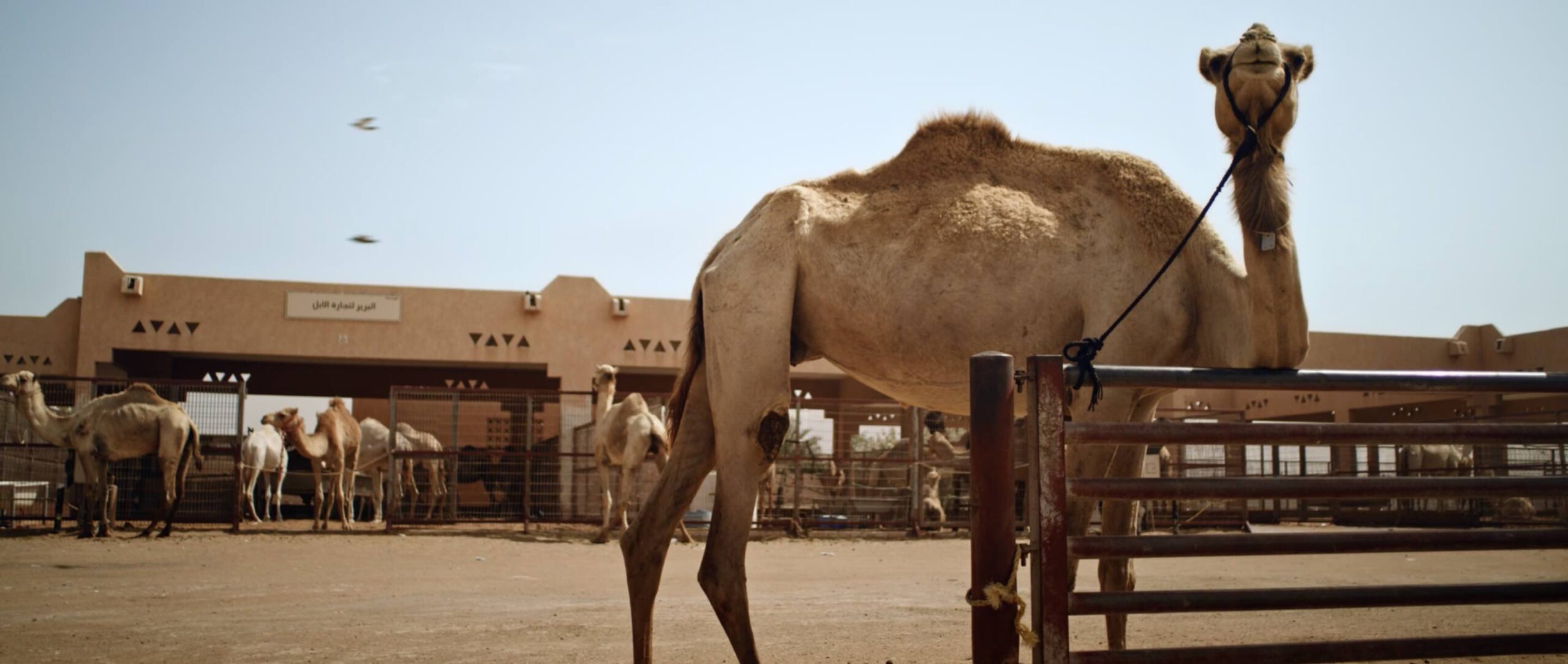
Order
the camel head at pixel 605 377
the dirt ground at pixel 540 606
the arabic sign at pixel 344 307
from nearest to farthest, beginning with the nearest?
the dirt ground at pixel 540 606 → the camel head at pixel 605 377 → the arabic sign at pixel 344 307

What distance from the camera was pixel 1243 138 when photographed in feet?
12.1

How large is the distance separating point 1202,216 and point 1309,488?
1.03 m

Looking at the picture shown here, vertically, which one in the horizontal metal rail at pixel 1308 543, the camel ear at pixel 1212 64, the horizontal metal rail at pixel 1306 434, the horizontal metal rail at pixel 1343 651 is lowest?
the horizontal metal rail at pixel 1343 651

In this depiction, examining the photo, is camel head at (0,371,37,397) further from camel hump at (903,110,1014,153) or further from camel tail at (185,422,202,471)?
camel hump at (903,110,1014,153)

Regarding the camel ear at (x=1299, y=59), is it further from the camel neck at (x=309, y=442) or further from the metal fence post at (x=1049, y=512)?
the camel neck at (x=309, y=442)

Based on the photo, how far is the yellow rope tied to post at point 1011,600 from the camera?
3.07 m

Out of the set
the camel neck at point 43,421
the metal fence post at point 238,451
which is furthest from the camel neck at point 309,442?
the camel neck at point 43,421

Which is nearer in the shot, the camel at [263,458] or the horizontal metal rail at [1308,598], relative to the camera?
the horizontal metal rail at [1308,598]

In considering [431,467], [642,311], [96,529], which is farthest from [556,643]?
[642,311]

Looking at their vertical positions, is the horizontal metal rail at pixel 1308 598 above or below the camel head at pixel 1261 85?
below

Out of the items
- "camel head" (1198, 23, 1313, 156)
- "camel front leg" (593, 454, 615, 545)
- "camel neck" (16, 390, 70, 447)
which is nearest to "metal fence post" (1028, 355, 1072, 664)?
"camel head" (1198, 23, 1313, 156)

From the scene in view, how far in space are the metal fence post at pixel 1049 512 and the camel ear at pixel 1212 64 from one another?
1286 mm

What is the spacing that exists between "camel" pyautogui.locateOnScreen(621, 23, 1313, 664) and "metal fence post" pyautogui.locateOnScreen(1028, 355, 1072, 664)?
2.60 feet

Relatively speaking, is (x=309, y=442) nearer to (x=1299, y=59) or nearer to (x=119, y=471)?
(x=119, y=471)
